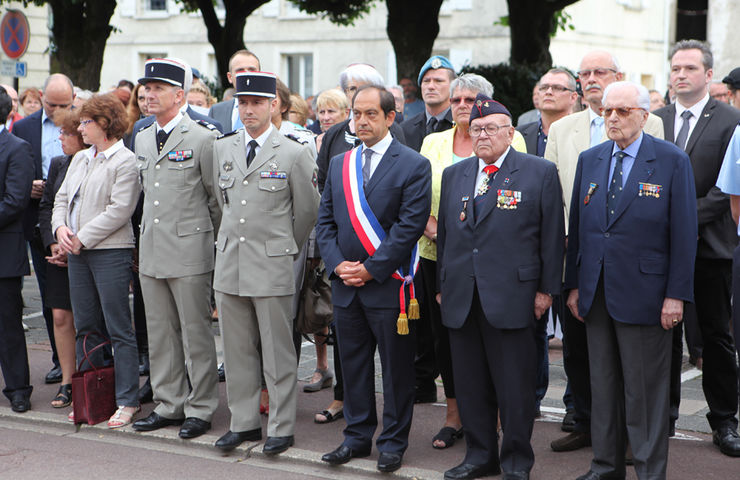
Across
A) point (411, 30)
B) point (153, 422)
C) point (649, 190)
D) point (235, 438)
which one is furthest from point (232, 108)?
point (411, 30)

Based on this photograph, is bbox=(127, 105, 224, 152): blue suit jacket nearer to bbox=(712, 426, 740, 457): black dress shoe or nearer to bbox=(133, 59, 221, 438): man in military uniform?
bbox=(133, 59, 221, 438): man in military uniform

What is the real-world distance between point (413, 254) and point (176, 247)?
1.60 m

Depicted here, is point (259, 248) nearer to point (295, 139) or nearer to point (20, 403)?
point (295, 139)

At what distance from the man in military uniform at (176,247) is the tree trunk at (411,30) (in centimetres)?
1034

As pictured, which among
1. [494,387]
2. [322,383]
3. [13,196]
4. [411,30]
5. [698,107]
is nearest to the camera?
[494,387]

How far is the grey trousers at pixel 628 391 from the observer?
5344 mm

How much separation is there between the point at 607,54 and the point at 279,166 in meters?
2.38

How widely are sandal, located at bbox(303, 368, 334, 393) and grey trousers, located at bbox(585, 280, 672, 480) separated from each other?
2.80 metres

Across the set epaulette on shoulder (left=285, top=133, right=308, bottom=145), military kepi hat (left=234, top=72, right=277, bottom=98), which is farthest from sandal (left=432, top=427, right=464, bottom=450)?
military kepi hat (left=234, top=72, right=277, bottom=98)

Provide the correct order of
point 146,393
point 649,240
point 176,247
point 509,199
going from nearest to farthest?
point 649,240 → point 509,199 → point 176,247 → point 146,393

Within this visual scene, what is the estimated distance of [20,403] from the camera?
7.28 m

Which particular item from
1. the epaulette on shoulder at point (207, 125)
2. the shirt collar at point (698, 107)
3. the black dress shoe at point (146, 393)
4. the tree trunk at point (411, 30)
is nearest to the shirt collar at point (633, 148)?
the shirt collar at point (698, 107)

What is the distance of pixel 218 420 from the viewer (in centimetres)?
698

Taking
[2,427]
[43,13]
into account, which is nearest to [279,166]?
[2,427]
